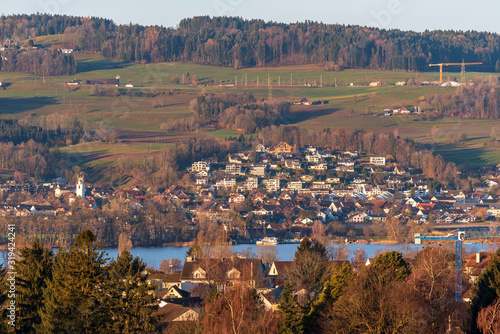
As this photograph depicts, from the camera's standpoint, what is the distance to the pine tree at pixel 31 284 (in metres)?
19.3

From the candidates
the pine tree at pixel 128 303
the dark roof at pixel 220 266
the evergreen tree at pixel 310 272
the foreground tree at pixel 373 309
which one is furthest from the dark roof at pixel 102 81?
the foreground tree at pixel 373 309

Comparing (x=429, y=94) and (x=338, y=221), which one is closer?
(x=338, y=221)

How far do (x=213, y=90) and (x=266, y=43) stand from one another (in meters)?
21.4

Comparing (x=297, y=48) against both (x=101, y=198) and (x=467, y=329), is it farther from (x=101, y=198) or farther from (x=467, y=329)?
(x=467, y=329)

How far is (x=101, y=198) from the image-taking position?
74.9m

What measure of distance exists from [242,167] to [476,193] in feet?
64.7

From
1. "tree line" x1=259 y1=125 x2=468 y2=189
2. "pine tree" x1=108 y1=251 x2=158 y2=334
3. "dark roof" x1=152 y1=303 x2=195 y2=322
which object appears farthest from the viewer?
"tree line" x1=259 y1=125 x2=468 y2=189

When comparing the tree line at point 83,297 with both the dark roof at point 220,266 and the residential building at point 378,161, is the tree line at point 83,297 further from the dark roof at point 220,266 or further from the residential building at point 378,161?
the residential building at point 378,161

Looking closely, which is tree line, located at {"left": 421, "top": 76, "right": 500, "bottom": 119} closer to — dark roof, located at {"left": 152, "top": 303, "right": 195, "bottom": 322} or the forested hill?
the forested hill

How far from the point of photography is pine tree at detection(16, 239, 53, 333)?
1930cm

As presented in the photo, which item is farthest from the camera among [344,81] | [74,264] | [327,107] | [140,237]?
[344,81]

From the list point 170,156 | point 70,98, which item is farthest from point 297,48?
point 170,156

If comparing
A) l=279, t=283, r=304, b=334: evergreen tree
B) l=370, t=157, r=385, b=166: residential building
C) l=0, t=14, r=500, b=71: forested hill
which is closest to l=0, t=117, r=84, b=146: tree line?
l=370, t=157, r=385, b=166: residential building

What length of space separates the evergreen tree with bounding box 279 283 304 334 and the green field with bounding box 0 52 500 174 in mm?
62964
